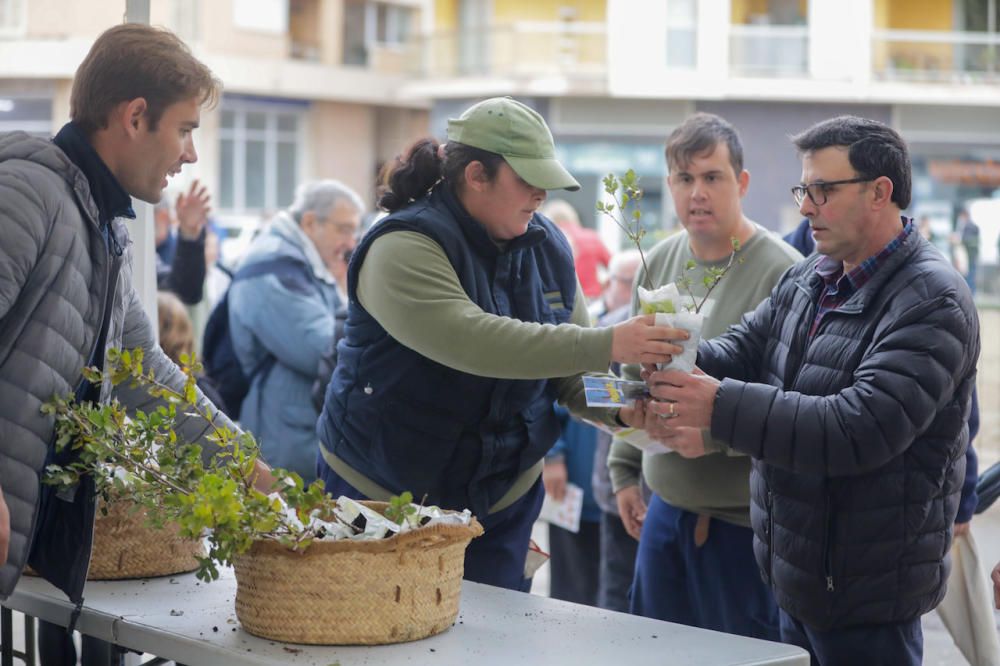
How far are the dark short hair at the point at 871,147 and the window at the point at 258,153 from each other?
24117mm

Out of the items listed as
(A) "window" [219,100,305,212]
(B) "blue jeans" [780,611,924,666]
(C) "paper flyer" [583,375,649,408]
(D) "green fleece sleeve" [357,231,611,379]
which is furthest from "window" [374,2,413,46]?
(B) "blue jeans" [780,611,924,666]

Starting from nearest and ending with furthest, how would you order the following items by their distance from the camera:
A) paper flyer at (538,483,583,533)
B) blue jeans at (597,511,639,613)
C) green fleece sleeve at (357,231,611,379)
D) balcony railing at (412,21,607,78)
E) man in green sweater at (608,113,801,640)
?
green fleece sleeve at (357,231,611,379) < man in green sweater at (608,113,801,640) < blue jeans at (597,511,639,613) < paper flyer at (538,483,583,533) < balcony railing at (412,21,607,78)

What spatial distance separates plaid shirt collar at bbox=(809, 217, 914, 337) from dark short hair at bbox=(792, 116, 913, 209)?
0.33 ft

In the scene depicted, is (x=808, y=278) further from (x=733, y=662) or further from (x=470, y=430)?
(x=733, y=662)

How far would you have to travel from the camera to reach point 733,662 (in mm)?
2340

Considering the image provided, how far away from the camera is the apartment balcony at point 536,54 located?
77.2 ft

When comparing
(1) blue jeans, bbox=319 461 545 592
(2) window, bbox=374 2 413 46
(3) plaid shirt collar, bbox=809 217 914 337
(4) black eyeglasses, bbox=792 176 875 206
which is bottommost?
(1) blue jeans, bbox=319 461 545 592

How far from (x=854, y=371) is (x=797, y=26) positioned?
868 inches

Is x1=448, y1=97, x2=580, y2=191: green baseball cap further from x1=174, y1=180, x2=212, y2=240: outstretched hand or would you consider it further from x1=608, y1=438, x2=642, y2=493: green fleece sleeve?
x1=174, y1=180, x2=212, y2=240: outstretched hand

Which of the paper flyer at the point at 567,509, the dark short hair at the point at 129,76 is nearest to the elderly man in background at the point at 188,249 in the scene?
the paper flyer at the point at 567,509

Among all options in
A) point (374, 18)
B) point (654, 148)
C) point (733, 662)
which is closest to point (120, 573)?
point (733, 662)

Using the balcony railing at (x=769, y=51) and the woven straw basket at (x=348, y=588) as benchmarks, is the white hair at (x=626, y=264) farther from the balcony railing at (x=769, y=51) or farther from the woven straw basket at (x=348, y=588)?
the balcony railing at (x=769, y=51)

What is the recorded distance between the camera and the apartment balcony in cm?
2353

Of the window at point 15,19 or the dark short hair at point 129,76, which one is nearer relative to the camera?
the dark short hair at point 129,76
